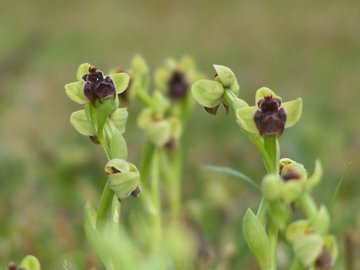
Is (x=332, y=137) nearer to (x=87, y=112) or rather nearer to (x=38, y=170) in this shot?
(x=38, y=170)

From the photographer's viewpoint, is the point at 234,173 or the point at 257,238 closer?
the point at 257,238

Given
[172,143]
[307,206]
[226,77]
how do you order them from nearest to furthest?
1. [307,206]
2. [226,77]
3. [172,143]

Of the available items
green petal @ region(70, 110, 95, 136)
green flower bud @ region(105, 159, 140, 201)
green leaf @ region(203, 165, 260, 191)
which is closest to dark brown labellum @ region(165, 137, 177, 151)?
green leaf @ region(203, 165, 260, 191)

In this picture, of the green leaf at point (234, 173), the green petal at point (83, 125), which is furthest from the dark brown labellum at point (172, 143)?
the green petal at point (83, 125)

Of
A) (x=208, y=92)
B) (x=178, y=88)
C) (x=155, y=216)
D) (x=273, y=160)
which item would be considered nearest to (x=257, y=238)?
(x=273, y=160)

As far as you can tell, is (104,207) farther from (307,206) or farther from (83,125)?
(307,206)

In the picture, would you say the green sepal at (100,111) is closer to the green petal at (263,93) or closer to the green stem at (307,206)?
the green petal at (263,93)

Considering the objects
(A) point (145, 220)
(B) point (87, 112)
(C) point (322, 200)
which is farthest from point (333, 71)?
(B) point (87, 112)
